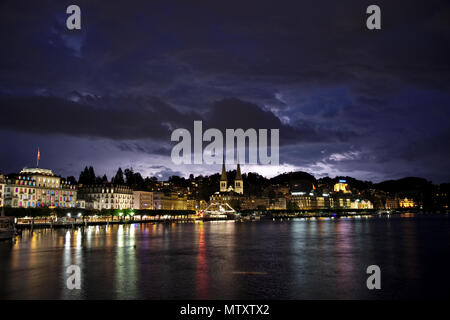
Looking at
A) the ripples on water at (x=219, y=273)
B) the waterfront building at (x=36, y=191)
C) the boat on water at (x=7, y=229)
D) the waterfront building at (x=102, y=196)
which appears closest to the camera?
the ripples on water at (x=219, y=273)

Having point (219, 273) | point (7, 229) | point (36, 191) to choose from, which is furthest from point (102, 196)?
point (219, 273)

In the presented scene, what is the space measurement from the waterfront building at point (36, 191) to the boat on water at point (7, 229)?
173ft

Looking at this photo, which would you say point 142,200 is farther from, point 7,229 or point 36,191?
point 7,229

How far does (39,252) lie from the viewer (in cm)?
4297

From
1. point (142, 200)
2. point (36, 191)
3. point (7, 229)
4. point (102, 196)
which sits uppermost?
point (36, 191)

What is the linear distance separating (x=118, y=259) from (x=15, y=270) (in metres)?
9.46

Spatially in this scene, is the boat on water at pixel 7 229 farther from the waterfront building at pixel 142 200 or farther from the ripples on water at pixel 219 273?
the waterfront building at pixel 142 200

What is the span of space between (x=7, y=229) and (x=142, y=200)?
11478 cm

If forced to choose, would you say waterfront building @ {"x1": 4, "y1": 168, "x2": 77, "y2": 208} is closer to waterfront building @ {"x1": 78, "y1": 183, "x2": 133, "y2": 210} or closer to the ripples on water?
waterfront building @ {"x1": 78, "y1": 183, "x2": 133, "y2": 210}

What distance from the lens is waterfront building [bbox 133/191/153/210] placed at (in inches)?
6747

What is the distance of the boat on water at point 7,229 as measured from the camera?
59.2 meters

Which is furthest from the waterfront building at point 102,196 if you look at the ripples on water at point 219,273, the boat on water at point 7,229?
the ripples on water at point 219,273

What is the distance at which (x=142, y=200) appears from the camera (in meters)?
175
